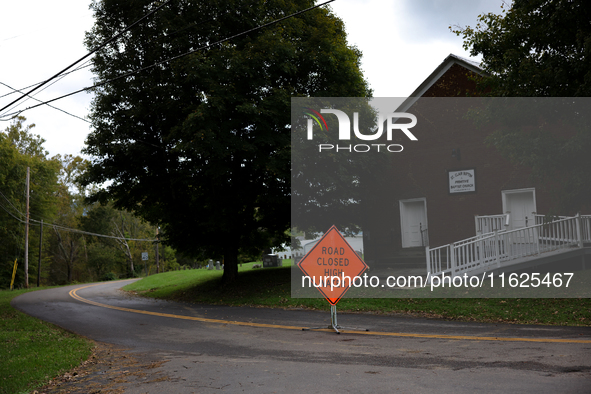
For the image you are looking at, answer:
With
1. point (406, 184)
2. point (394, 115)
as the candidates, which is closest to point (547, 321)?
point (406, 184)

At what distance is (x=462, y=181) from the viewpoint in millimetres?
19172

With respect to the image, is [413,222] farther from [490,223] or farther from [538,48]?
[538,48]

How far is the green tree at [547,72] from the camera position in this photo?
11.0m

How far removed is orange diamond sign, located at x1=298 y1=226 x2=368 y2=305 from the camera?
A: 9945 millimetres

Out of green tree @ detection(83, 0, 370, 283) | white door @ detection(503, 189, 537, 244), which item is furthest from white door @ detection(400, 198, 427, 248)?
green tree @ detection(83, 0, 370, 283)

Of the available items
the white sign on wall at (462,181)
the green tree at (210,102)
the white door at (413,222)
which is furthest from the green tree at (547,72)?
the white door at (413,222)

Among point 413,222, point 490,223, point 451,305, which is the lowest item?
point 451,305

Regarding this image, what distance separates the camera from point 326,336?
363 inches

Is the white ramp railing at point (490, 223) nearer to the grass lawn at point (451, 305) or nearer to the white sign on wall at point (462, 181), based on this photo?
the white sign on wall at point (462, 181)

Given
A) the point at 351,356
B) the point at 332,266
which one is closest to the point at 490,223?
the point at 332,266

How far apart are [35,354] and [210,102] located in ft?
31.6

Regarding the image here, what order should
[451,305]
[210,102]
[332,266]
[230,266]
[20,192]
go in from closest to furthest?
1. [332,266]
2. [451,305]
3. [210,102]
4. [230,266]
5. [20,192]

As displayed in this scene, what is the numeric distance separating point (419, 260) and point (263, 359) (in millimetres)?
13124

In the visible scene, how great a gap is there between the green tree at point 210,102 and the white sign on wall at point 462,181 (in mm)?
4965
